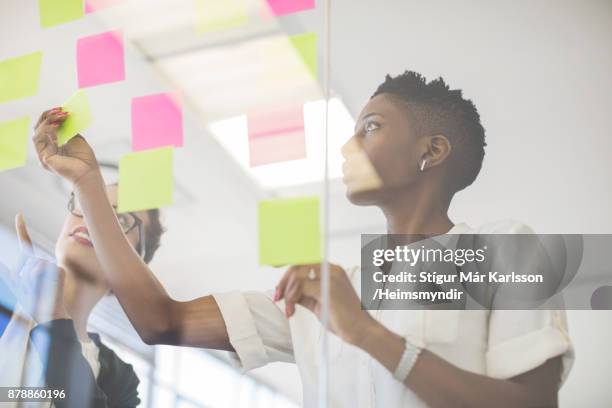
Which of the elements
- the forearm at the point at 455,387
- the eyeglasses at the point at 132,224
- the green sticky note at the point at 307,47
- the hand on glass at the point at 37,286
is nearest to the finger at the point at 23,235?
the hand on glass at the point at 37,286

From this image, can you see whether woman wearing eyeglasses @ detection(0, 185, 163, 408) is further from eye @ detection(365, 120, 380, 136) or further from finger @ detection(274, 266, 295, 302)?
eye @ detection(365, 120, 380, 136)

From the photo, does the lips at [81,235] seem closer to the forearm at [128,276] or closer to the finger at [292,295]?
the forearm at [128,276]

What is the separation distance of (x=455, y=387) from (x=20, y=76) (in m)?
1.18

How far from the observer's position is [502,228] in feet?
4.21

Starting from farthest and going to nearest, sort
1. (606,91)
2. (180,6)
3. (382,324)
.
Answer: (180,6) → (606,91) → (382,324)

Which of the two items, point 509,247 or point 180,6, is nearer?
point 509,247

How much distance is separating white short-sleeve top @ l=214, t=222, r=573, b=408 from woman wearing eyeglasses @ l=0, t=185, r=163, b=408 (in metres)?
0.25

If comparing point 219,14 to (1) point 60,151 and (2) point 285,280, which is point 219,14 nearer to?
(1) point 60,151

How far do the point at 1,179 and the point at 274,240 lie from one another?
670mm

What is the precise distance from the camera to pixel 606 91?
1.35 meters

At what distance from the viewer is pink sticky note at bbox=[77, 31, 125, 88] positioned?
161cm

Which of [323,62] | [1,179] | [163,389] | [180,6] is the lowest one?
[163,389]

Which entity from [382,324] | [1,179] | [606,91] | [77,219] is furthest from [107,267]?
[606,91]

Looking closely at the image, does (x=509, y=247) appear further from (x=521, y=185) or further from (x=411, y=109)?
(x=411, y=109)
